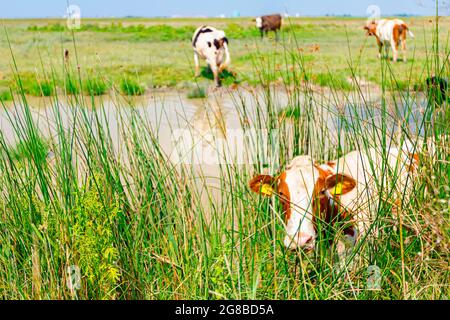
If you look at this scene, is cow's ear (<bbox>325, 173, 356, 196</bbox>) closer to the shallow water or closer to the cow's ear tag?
the cow's ear tag

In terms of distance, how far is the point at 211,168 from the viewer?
23.3 ft

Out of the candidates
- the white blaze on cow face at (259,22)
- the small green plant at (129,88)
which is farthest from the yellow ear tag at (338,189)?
the white blaze on cow face at (259,22)

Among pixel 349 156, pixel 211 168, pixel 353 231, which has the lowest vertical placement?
pixel 211 168

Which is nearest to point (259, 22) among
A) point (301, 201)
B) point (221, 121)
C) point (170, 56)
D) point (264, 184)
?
point (170, 56)

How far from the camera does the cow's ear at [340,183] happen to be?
332 cm

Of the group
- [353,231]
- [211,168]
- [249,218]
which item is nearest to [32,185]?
[249,218]

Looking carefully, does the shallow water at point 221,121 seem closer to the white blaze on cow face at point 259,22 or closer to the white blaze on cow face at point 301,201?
the white blaze on cow face at point 301,201

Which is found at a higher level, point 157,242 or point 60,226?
point 60,226

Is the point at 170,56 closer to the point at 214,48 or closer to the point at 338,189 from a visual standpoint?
the point at 214,48

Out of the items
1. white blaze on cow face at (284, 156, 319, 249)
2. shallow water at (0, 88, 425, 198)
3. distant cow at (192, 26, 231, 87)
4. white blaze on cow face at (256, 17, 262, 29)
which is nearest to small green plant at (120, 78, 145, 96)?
shallow water at (0, 88, 425, 198)

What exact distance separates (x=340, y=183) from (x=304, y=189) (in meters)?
0.19

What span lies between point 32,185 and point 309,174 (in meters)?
1.35

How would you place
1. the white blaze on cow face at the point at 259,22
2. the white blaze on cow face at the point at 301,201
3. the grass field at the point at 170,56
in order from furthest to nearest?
the white blaze on cow face at the point at 259,22
the grass field at the point at 170,56
the white blaze on cow face at the point at 301,201
